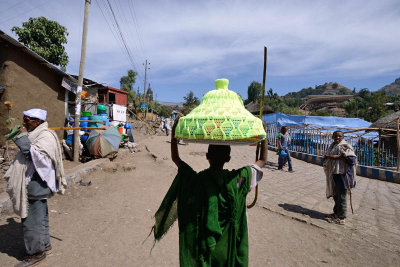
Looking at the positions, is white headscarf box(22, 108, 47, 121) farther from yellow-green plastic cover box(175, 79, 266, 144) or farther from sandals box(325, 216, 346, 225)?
sandals box(325, 216, 346, 225)

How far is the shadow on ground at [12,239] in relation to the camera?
2.96m

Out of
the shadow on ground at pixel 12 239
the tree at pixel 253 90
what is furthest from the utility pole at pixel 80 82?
the tree at pixel 253 90

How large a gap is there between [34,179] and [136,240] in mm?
1657

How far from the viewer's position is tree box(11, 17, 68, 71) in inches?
618

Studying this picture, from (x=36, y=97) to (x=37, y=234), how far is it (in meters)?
6.99

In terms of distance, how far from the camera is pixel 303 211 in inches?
190

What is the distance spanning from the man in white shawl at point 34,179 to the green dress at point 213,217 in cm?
201

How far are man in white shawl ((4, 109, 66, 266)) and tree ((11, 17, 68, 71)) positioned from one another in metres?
16.8

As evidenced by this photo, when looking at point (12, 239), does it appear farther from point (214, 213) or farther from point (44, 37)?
point (44, 37)

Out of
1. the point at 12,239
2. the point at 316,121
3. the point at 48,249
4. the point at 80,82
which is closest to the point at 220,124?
the point at 48,249

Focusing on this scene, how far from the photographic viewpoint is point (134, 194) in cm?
550

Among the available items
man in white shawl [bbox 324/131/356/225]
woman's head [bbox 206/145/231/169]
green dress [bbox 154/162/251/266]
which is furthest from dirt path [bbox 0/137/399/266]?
woman's head [bbox 206/145/231/169]

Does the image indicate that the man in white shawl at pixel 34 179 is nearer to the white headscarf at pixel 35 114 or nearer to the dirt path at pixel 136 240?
the white headscarf at pixel 35 114

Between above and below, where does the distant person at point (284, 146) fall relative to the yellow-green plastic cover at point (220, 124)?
below
